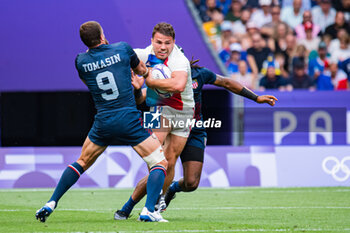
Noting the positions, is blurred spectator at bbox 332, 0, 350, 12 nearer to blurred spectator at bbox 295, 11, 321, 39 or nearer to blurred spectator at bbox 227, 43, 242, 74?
blurred spectator at bbox 295, 11, 321, 39

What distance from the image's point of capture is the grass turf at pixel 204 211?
737 cm

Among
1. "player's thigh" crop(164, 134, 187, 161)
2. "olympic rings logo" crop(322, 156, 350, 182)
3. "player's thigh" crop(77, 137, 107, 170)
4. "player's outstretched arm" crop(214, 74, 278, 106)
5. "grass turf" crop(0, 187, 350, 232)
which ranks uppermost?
"player's outstretched arm" crop(214, 74, 278, 106)

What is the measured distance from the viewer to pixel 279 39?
1777 centimetres

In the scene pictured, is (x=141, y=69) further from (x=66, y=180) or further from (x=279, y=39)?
(x=279, y=39)

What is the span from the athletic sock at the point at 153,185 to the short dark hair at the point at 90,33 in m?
1.46

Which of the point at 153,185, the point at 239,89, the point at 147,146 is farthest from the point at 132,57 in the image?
the point at 239,89

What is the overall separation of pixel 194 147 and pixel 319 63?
28.7 feet

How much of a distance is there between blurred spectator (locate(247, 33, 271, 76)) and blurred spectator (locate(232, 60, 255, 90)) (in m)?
0.55

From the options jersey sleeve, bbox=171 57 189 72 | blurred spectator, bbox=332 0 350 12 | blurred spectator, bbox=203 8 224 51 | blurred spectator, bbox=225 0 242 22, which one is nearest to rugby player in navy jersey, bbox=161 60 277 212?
jersey sleeve, bbox=171 57 189 72

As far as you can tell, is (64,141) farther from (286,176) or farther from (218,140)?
(286,176)

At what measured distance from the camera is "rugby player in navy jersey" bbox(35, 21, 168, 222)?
757cm

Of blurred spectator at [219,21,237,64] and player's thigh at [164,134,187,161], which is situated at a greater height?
blurred spectator at [219,21,237,64]

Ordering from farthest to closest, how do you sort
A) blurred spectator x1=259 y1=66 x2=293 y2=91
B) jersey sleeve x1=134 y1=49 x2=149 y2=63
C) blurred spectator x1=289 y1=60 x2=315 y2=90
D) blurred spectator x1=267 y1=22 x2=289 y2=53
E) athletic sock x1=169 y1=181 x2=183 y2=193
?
blurred spectator x1=267 y1=22 x2=289 y2=53, blurred spectator x1=289 y1=60 x2=315 y2=90, blurred spectator x1=259 y1=66 x2=293 y2=91, athletic sock x1=169 y1=181 x2=183 y2=193, jersey sleeve x1=134 y1=49 x2=149 y2=63

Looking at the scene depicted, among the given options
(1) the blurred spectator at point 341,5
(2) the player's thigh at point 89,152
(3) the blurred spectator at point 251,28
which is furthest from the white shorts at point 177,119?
(1) the blurred spectator at point 341,5
